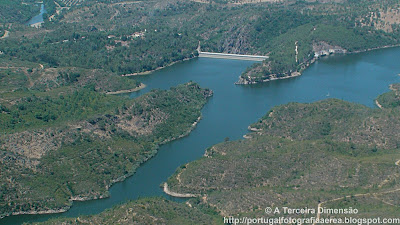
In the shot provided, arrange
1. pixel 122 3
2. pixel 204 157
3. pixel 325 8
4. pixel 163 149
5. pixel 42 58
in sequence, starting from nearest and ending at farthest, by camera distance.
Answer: pixel 204 157, pixel 163 149, pixel 42 58, pixel 325 8, pixel 122 3

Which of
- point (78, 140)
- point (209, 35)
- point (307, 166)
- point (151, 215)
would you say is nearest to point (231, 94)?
point (78, 140)

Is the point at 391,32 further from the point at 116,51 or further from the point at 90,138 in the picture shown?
the point at 90,138

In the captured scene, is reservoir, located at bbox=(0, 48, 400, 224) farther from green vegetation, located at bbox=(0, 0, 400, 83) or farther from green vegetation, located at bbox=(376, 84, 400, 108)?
green vegetation, located at bbox=(0, 0, 400, 83)

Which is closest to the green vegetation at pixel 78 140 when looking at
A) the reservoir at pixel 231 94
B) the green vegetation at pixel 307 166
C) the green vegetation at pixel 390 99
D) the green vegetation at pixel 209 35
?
the reservoir at pixel 231 94

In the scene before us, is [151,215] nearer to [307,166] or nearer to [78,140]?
[307,166]

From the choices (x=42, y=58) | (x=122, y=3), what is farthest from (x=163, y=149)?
(x=122, y=3)

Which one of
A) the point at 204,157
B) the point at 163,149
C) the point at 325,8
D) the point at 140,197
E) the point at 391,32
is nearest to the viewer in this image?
the point at 140,197

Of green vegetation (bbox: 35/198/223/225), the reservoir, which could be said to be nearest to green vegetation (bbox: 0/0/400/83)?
the reservoir
